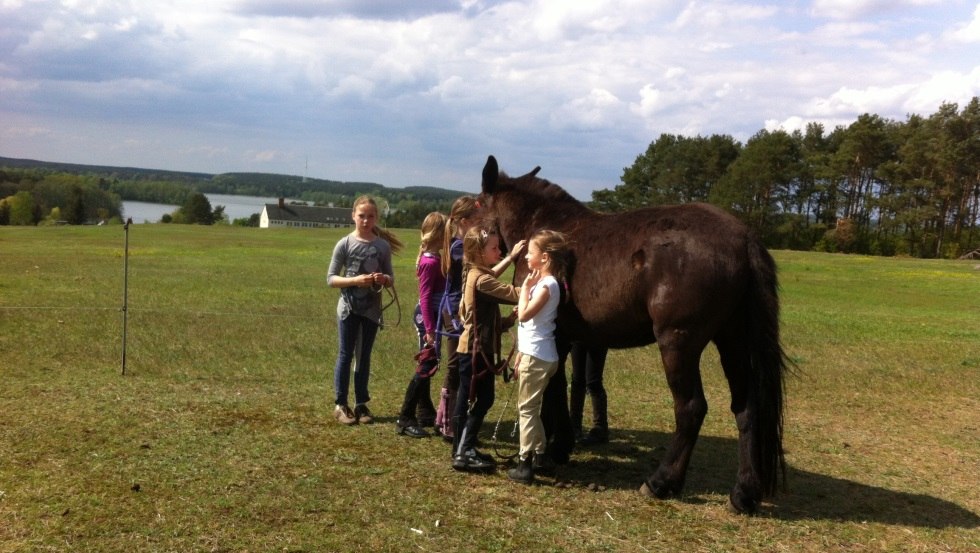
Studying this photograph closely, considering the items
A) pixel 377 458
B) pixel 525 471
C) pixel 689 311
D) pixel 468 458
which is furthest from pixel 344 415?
pixel 689 311

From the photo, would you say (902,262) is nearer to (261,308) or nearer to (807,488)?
(261,308)

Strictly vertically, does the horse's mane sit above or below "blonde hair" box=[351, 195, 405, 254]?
above

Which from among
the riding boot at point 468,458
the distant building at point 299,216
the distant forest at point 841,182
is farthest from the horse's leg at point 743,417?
the distant building at point 299,216

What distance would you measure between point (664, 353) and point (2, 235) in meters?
44.8

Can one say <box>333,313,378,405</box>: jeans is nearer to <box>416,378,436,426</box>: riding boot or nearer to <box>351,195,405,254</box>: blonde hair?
<box>416,378,436,426</box>: riding boot

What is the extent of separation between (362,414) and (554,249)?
271cm

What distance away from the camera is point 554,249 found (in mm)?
4816

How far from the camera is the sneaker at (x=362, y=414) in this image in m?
6.30

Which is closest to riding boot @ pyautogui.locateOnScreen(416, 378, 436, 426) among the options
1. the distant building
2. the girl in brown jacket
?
the girl in brown jacket

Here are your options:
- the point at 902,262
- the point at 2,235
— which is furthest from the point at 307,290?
the point at 902,262

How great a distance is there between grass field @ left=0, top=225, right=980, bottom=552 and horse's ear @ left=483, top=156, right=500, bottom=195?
2206mm

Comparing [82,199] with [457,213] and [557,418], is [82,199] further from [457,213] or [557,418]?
[557,418]

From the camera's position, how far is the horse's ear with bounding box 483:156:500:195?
5.59 meters

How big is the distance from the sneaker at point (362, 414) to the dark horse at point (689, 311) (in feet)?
7.22
